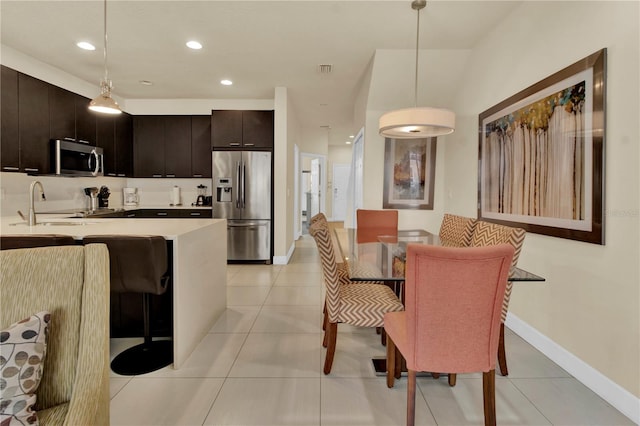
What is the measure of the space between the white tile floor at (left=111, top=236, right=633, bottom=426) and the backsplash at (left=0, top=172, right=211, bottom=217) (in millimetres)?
2443

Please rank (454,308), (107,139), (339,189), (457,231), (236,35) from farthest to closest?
(339,189)
(107,139)
(236,35)
(457,231)
(454,308)

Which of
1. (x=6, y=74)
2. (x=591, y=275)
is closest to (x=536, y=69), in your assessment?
(x=591, y=275)

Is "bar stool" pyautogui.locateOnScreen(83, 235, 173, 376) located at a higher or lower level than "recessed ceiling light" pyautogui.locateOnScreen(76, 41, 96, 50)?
lower

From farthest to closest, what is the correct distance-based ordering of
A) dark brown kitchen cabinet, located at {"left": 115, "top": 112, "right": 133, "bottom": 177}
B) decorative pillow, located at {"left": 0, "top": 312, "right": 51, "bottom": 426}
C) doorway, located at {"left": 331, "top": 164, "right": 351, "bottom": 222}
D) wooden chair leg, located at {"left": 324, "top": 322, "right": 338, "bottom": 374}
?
doorway, located at {"left": 331, "top": 164, "right": 351, "bottom": 222} < dark brown kitchen cabinet, located at {"left": 115, "top": 112, "right": 133, "bottom": 177} < wooden chair leg, located at {"left": 324, "top": 322, "right": 338, "bottom": 374} < decorative pillow, located at {"left": 0, "top": 312, "right": 51, "bottom": 426}

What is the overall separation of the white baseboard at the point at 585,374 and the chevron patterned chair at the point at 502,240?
15.8 inches

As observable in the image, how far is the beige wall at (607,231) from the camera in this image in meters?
1.78

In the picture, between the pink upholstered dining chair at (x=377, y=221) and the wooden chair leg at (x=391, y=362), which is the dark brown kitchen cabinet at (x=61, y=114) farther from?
the wooden chair leg at (x=391, y=362)

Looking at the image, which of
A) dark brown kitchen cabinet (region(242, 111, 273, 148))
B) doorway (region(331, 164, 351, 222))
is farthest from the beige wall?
doorway (region(331, 164, 351, 222))

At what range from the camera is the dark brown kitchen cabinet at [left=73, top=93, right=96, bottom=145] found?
13.8ft

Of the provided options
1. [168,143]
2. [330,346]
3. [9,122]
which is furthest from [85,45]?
[330,346]

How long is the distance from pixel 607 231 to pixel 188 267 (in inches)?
106

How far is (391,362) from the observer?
1.93 metres

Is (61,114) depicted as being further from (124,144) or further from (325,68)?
(325,68)

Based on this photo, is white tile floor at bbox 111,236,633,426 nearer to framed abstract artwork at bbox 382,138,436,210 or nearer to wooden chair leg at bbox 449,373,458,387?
wooden chair leg at bbox 449,373,458,387
